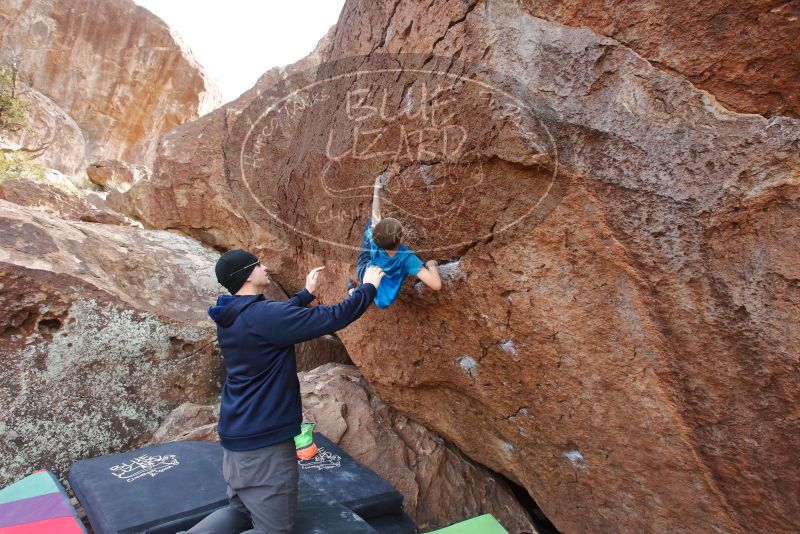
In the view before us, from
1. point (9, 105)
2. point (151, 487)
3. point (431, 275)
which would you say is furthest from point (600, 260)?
point (9, 105)

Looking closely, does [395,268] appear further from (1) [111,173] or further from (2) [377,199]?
(1) [111,173]

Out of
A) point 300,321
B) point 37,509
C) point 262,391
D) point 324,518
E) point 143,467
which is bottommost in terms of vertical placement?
point 37,509

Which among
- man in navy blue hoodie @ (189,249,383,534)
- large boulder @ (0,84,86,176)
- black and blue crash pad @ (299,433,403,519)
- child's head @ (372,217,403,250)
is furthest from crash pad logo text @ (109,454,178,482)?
large boulder @ (0,84,86,176)

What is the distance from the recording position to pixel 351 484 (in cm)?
284

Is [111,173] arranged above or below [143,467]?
above

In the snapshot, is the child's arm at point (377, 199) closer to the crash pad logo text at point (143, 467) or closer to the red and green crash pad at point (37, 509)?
the crash pad logo text at point (143, 467)

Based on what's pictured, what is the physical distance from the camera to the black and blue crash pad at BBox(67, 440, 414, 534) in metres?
2.42

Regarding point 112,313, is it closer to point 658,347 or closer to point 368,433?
point 368,433

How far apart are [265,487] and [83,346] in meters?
2.04

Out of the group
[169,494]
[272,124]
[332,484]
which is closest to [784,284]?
[332,484]

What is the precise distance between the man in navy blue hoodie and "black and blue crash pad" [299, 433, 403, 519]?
604 mm

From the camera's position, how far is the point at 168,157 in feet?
17.3

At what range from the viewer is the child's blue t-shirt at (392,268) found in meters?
2.40

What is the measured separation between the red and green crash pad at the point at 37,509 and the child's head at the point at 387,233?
1980 millimetres
